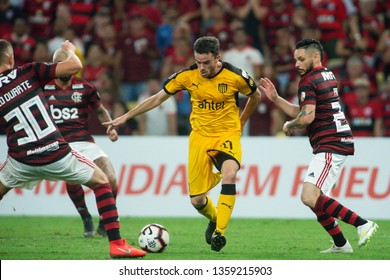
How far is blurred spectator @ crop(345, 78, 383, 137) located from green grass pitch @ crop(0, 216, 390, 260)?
8.10 feet

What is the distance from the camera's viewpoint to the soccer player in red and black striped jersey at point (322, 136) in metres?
9.13

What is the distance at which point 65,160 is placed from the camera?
8719mm

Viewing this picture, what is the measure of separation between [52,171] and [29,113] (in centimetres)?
65

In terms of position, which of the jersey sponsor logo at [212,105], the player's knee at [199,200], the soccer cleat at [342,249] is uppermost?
the jersey sponsor logo at [212,105]

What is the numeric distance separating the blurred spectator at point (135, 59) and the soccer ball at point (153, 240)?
8.03 meters

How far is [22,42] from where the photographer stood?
58.3ft

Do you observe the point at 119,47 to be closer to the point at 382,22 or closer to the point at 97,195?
the point at 382,22

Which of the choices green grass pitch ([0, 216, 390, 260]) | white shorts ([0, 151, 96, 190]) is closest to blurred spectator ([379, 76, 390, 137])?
green grass pitch ([0, 216, 390, 260])

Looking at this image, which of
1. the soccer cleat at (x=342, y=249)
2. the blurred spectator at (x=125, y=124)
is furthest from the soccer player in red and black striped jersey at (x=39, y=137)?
the blurred spectator at (x=125, y=124)

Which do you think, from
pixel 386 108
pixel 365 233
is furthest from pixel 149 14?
pixel 365 233

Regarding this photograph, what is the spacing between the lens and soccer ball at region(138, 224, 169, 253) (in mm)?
9375

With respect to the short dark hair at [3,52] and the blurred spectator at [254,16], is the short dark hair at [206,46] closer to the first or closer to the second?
the short dark hair at [3,52]

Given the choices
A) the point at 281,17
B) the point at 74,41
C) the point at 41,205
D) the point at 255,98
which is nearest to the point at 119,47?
the point at 74,41

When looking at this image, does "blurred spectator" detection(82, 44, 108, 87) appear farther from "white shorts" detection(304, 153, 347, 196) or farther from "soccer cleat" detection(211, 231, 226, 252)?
"white shorts" detection(304, 153, 347, 196)
